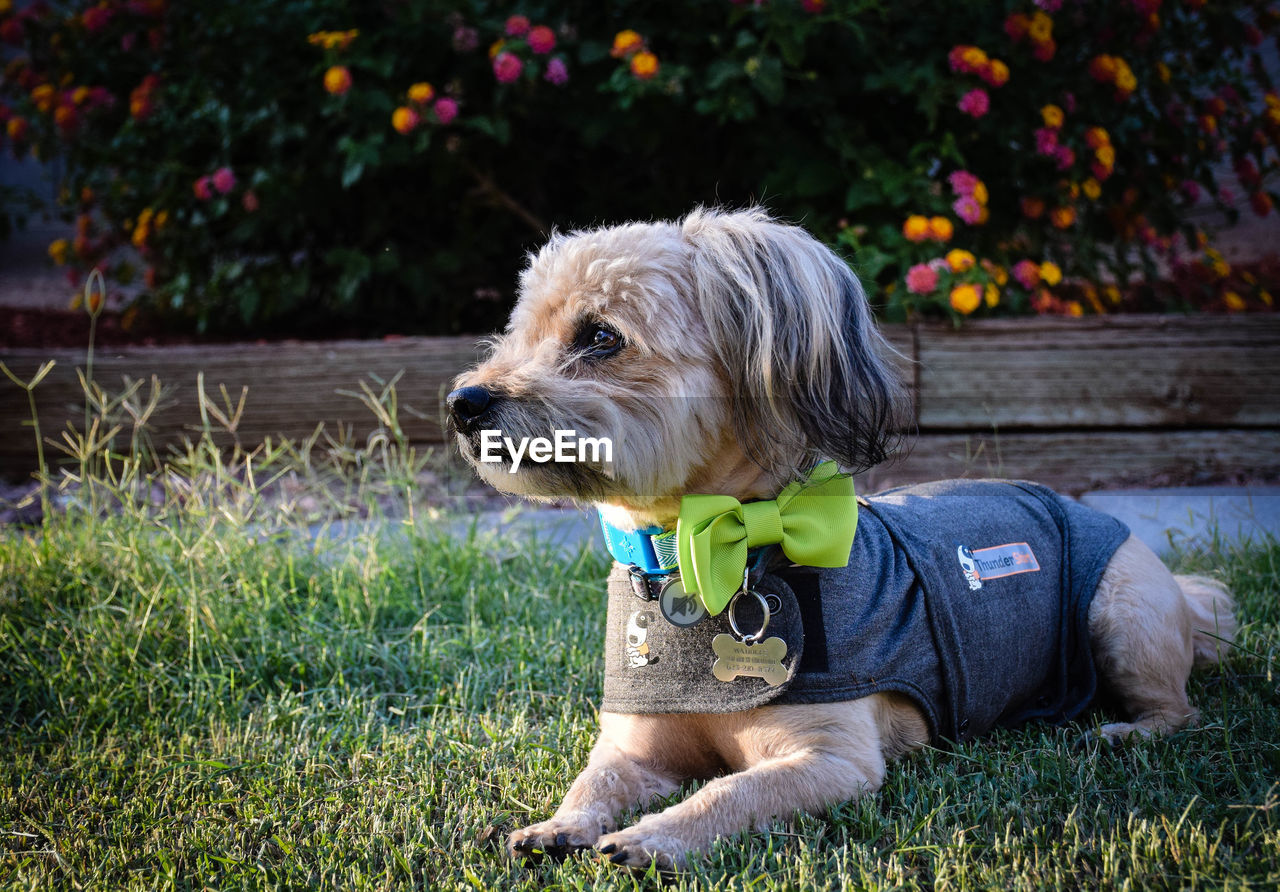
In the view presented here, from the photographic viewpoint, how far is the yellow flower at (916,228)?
13.3 feet

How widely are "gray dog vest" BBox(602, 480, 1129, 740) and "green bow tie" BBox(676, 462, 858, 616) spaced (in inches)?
3.2

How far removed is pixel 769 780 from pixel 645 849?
27 cm

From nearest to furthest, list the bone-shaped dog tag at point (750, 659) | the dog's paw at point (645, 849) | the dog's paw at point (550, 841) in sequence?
the dog's paw at point (645, 849), the dog's paw at point (550, 841), the bone-shaped dog tag at point (750, 659)

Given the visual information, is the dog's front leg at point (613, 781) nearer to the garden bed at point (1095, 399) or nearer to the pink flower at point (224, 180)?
the garden bed at point (1095, 399)

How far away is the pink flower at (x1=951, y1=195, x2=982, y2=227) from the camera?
13.5ft

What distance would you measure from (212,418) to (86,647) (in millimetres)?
1901

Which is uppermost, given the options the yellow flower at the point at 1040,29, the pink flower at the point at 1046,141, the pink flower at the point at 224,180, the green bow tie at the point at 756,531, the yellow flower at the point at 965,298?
the yellow flower at the point at 1040,29

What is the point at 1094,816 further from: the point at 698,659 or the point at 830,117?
the point at 830,117

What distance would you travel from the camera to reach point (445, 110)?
429 centimetres

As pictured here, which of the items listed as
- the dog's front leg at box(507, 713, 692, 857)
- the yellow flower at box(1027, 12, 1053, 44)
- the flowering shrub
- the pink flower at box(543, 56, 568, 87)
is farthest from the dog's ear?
the yellow flower at box(1027, 12, 1053, 44)

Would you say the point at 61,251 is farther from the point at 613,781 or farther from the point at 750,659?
the point at 750,659

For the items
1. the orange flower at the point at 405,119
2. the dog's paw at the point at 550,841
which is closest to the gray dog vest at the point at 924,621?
the dog's paw at the point at 550,841

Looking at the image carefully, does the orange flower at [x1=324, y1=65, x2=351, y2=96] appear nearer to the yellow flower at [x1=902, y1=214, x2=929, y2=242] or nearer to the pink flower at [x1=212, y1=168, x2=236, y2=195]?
the pink flower at [x1=212, y1=168, x2=236, y2=195]

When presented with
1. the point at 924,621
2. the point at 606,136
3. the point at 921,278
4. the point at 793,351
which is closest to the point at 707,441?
the point at 793,351
